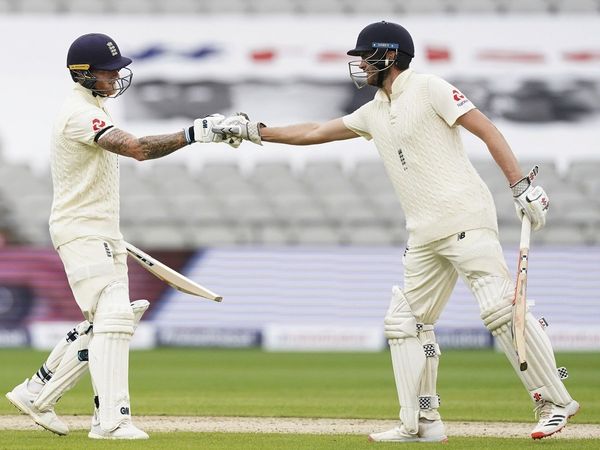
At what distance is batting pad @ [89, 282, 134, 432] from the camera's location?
20.9 feet

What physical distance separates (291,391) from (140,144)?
166 inches

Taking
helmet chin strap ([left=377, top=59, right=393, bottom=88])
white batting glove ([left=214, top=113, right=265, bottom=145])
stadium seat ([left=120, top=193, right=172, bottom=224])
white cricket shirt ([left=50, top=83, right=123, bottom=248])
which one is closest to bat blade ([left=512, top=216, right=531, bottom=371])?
helmet chin strap ([left=377, top=59, right=393, bottom=88])

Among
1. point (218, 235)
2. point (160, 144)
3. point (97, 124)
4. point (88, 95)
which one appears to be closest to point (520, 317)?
point (160, 144)

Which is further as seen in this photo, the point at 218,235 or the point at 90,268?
the point at 218,235

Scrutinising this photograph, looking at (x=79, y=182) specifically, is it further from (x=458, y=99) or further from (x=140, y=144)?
(x=458, y=99)

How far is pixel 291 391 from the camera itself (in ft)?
33.4

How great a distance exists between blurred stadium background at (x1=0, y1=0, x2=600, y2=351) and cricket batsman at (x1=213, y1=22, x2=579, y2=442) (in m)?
7.99

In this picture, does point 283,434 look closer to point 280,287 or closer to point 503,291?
point 503,291

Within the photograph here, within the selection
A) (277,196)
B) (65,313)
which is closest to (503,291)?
(65,313)

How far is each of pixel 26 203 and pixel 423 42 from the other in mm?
6595

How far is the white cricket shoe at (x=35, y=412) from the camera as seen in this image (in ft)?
22.2

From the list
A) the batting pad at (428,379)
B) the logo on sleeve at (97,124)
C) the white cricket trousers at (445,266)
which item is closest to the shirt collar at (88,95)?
the logo on sleeve at (97,124)

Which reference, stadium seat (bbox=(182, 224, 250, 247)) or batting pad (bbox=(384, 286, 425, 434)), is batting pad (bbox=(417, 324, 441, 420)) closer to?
batting pad (bbox=(384, 286, 425, 434))

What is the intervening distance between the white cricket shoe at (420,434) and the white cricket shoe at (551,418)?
0.51 meters
